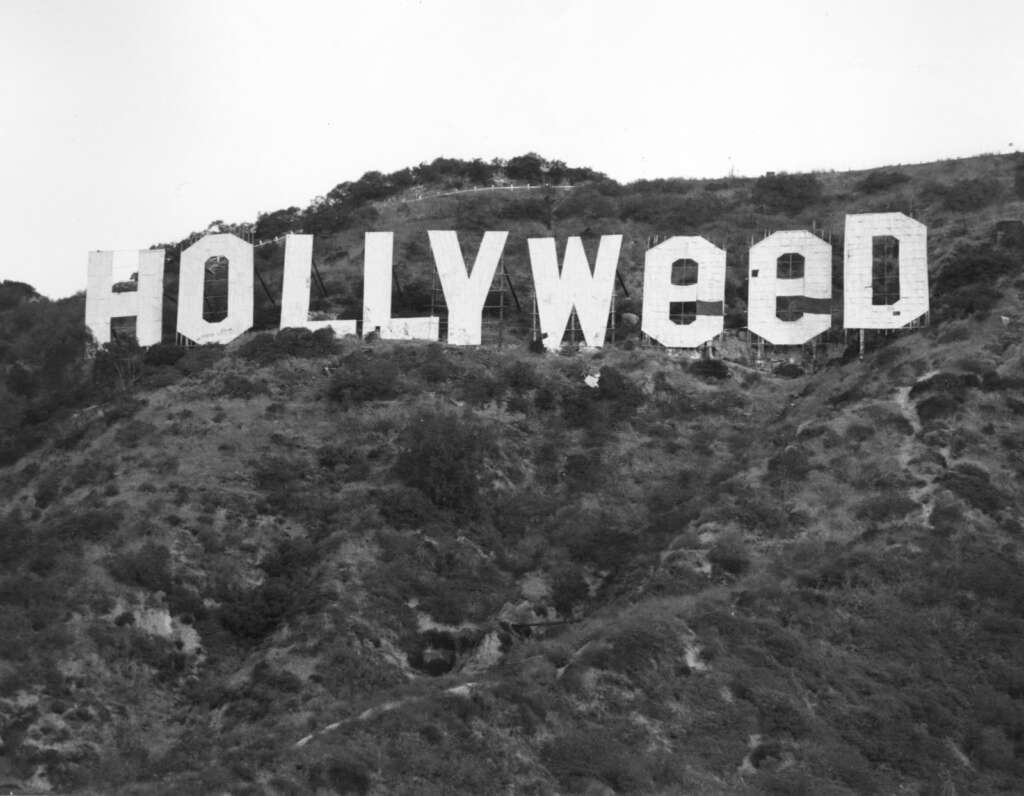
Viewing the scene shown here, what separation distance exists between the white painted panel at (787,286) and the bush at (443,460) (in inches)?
565

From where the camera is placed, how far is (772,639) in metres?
65.1

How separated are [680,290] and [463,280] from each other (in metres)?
8.74

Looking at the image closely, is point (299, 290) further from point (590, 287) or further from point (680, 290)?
point (680, 290)

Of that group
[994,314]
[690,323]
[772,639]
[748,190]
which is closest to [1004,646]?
[772,639]

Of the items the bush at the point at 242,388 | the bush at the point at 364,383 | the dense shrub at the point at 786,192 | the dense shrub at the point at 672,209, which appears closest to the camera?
the bush at the point at 364,383

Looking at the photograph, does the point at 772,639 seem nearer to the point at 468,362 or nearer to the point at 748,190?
the point at 468,362

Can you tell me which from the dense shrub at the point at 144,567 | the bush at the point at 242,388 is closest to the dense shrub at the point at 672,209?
the bush at the point at 242,388

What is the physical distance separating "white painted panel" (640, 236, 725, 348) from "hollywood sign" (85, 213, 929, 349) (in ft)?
0.13

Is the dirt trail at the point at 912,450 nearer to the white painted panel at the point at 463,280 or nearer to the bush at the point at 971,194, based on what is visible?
the white painted panel at the point at 463,280

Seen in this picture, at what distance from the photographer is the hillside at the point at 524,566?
201 feet

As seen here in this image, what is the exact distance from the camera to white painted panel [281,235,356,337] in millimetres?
87750

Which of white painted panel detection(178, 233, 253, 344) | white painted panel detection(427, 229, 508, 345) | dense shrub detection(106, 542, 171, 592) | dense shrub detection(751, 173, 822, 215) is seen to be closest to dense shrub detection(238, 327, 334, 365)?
white painted panel detection(178, 233, 253, 344)

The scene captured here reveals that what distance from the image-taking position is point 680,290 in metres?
87.4

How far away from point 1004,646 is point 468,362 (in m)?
26.7
